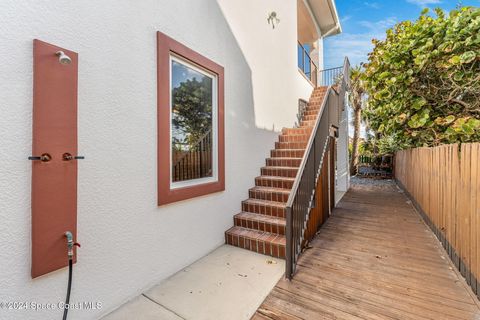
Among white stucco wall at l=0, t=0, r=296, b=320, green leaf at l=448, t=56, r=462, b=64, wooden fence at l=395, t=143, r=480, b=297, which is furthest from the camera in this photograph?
green leaf at l=448, t=56, r=462, b=64

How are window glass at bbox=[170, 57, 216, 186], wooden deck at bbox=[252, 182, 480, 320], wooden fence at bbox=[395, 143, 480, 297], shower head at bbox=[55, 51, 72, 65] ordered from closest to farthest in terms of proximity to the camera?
shower head at bbox=[55, 51, 72, 65], wooden deck at bbox=[252, 182, 480, 320], wooden fence at bbox=[395, 143, 480, 297], window glass at bbox=[170, 57, 216, 186]

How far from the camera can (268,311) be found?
2.24 m

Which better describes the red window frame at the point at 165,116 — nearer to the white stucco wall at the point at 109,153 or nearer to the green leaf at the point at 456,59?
the white stucco wall at the point at 109,153

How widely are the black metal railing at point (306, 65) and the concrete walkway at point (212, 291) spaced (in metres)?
Answer: 7.61

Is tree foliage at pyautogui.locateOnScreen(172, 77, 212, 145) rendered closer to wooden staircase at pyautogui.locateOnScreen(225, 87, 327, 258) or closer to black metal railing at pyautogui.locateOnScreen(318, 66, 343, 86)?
wooden staircase at pyautogui.locateOnScreen(225, 87, 327, 258)

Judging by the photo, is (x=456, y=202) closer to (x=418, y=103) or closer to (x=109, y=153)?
(x=418, y=103)

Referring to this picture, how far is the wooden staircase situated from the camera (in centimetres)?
355

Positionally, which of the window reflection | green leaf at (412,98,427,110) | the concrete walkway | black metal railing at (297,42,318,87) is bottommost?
the concrete walkway

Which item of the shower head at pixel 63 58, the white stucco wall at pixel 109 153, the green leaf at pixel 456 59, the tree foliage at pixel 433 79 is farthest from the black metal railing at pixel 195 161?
the green leaf at pixel 456 59

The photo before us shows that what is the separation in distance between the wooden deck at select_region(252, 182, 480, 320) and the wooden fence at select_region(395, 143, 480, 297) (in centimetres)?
20

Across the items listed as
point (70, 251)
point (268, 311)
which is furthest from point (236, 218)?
point (70, 251)

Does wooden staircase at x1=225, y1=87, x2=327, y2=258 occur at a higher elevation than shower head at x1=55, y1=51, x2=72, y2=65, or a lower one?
lower

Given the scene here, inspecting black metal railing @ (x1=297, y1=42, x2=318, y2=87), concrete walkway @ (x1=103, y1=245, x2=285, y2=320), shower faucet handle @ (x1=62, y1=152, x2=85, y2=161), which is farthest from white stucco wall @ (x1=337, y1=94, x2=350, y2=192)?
shower faucet handle @ (x1=62, y1=152, x2=85, y2=161)

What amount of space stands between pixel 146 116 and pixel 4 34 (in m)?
1.23
